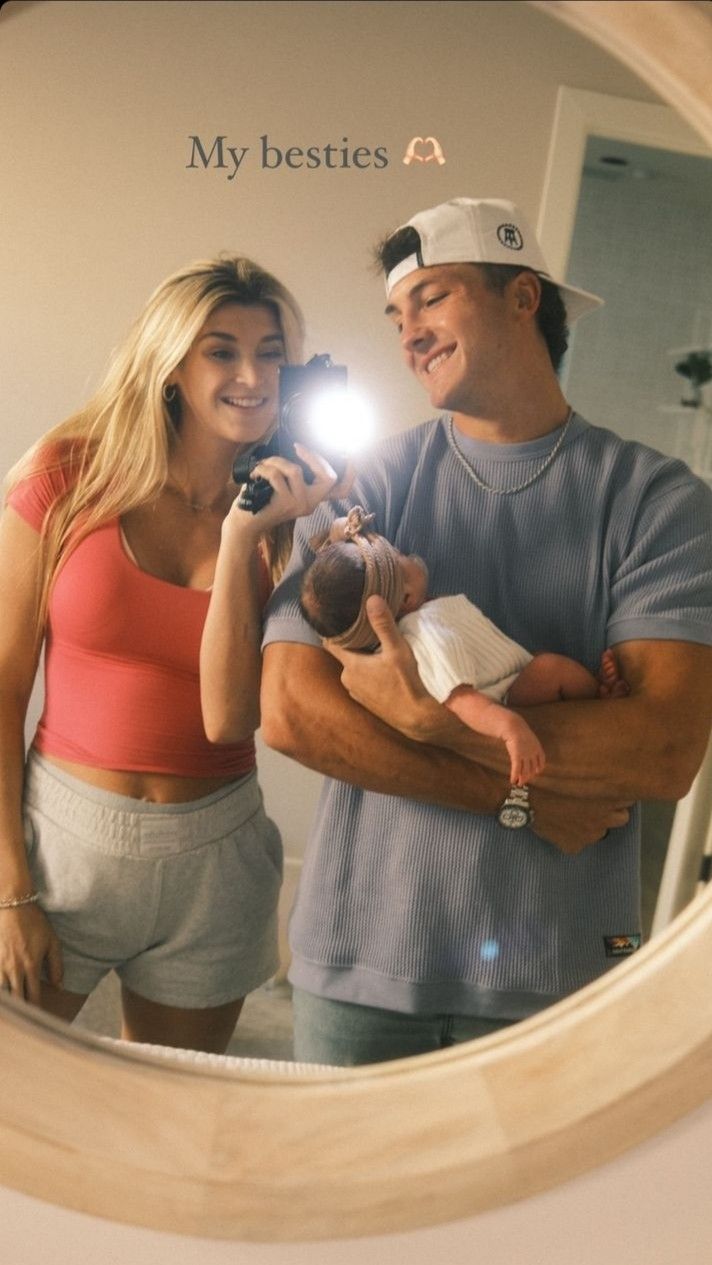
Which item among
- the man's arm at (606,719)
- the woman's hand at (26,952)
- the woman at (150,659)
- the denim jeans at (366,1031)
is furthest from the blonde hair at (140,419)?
the denim jeans at (366,1031)

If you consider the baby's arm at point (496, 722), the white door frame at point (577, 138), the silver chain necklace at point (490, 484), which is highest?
the white door frame at point (577, 138)

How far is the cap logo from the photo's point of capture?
87cm

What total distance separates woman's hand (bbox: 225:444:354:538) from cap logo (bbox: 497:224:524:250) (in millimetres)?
179

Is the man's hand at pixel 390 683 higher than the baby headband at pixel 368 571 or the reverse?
the reverse

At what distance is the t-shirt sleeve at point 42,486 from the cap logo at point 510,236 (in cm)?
32

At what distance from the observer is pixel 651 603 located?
890 mm

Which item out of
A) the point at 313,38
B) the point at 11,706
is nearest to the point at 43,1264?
the point at 11,706

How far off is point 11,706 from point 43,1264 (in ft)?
1.39

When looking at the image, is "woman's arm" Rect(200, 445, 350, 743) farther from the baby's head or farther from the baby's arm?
the baby's arm

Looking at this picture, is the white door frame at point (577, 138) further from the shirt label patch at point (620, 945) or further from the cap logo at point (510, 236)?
the shirt label patch at point (620, 945)

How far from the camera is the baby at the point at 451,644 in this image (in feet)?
2.84

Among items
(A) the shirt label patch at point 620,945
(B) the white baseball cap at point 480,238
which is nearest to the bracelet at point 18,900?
(A) the shirt label patch at point 620,945

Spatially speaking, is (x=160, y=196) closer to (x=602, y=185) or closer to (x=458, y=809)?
(x=602, y=185)

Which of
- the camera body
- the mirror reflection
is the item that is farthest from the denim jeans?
the camera body
